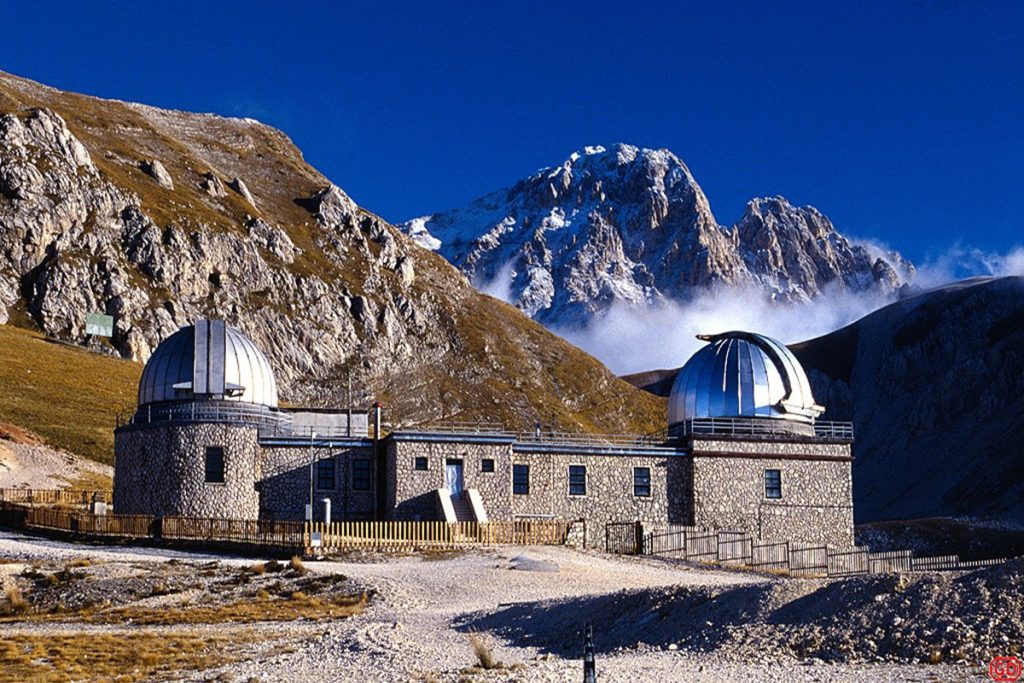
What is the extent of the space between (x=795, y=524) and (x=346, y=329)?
377 feet

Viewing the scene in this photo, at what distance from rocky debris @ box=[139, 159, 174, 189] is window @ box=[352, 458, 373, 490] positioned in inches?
5065

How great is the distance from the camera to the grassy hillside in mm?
86062

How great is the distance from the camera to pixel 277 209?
19050 cm

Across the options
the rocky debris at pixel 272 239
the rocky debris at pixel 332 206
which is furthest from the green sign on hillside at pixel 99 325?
the rocky debris at pixel 332 206

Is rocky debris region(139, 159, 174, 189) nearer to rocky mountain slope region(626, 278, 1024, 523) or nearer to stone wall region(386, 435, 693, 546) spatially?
rocky mountain slope region(626, 278, 1024, 523)

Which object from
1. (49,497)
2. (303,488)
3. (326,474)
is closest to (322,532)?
(303,488)

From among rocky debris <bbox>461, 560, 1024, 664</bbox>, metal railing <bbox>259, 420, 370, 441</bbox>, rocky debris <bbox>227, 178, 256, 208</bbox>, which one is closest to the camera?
rocky debris <bbox>461, 560, 1024, 664</bbox>

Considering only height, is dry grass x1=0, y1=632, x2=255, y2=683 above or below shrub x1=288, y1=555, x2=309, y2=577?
below

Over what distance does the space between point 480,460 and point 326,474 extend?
20.4 ft

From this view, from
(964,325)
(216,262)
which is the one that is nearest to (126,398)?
(216,262)

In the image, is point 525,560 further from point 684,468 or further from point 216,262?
point 216,262

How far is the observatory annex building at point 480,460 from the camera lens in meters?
48.2

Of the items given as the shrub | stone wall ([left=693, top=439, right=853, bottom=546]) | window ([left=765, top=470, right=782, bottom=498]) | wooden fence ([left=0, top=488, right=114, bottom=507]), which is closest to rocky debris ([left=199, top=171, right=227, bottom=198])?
wooden fence ([left=0, top=488, right=114, bottom=507])

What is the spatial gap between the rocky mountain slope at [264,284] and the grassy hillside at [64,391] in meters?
11.2
